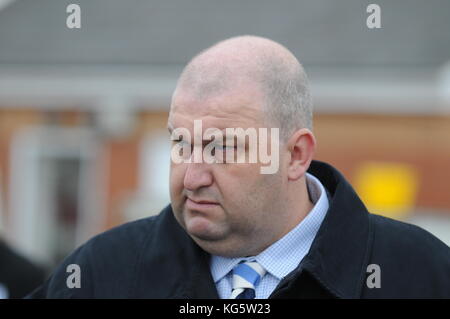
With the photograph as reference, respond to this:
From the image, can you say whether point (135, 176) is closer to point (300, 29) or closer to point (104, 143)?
point (104, 143)

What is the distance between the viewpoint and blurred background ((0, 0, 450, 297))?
33.7ft

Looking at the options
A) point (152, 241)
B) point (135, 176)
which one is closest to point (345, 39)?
point (135, 176)

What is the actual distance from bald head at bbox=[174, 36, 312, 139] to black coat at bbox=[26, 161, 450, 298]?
31 centimetres

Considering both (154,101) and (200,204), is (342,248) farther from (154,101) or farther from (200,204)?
(154,101)

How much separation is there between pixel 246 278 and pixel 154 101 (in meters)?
8.40

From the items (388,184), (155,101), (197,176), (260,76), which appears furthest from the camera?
(155,101)

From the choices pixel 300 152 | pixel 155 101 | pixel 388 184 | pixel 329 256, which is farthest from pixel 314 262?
pixel 155 101

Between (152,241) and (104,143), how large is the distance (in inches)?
337

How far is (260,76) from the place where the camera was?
8.67ft

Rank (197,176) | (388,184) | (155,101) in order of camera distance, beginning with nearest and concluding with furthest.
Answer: (197,176)
(388,184)
(155,101)

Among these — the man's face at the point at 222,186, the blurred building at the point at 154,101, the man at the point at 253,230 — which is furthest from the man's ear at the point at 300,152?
the blurred building at the point at 154,101

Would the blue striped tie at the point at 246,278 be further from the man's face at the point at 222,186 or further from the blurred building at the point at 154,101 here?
the blurred building at the point at 154,101

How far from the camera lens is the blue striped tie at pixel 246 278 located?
2637 mm
